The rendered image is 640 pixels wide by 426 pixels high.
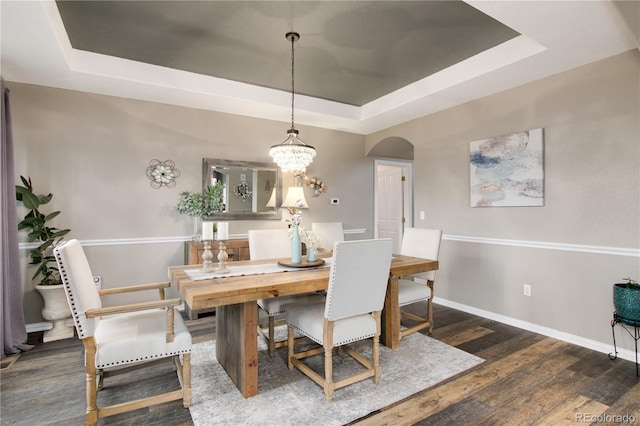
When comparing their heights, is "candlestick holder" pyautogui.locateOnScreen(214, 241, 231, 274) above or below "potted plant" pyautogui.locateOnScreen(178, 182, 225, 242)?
below

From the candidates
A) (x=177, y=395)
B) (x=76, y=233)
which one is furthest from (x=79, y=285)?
(x=76, y=233)

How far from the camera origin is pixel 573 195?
294cm

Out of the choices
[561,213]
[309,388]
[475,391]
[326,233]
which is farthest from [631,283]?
[326,233]

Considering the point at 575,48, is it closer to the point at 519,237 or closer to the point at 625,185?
the point at 625,185

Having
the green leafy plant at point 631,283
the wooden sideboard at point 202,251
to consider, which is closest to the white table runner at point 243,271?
the wooden sideboard at point 202,251

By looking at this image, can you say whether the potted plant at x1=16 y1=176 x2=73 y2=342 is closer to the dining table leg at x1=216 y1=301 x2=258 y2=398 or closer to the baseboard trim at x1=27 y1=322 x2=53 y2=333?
the baseboard trim at x1=27 y1=322 x2=53 y2=333

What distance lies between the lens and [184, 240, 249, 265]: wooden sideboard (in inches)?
139

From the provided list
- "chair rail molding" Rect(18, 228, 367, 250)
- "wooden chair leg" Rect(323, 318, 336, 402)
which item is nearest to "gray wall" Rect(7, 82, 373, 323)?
"chair rail molding" Rect(18, 228, 367, 250)

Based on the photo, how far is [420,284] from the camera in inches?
125

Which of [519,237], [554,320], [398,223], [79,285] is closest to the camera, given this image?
[79,285]

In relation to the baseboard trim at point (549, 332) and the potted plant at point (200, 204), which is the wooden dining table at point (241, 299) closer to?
the potted plant at point (200, 204)

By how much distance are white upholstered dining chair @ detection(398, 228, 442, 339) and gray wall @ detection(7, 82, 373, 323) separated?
6.78ft

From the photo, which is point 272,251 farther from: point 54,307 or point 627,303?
point 627,303

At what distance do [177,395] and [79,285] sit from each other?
2.84ft
